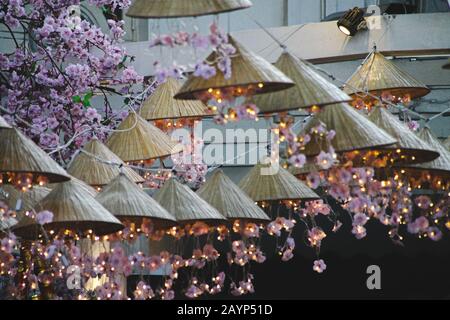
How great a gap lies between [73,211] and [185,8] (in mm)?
2219

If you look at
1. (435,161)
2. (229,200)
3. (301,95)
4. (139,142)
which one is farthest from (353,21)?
(301,95)

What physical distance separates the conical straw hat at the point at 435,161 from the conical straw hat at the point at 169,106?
9.55 feet

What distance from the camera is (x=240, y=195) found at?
12.2 metres

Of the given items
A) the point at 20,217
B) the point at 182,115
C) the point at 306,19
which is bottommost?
the point at 20,217

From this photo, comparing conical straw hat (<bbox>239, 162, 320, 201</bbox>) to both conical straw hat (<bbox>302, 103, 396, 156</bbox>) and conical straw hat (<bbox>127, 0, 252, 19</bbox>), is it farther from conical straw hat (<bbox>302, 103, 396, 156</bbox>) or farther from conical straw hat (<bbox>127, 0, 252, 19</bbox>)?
conical straw hat (<bbox>127, 0, 252, 19</bbox>)

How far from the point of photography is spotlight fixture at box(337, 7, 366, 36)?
16.7 metres

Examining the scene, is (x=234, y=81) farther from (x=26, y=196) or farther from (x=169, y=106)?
(x=169, y=106)

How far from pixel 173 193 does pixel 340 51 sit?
5.98m

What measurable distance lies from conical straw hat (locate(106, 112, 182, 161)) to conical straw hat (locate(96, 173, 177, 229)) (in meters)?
1.79

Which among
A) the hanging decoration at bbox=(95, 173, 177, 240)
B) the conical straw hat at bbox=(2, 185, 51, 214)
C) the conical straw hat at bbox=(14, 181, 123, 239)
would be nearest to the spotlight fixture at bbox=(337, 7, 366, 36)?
the conical straw hat at bbox=(2, 185, 51, 214)

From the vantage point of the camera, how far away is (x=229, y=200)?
39.6 feet
